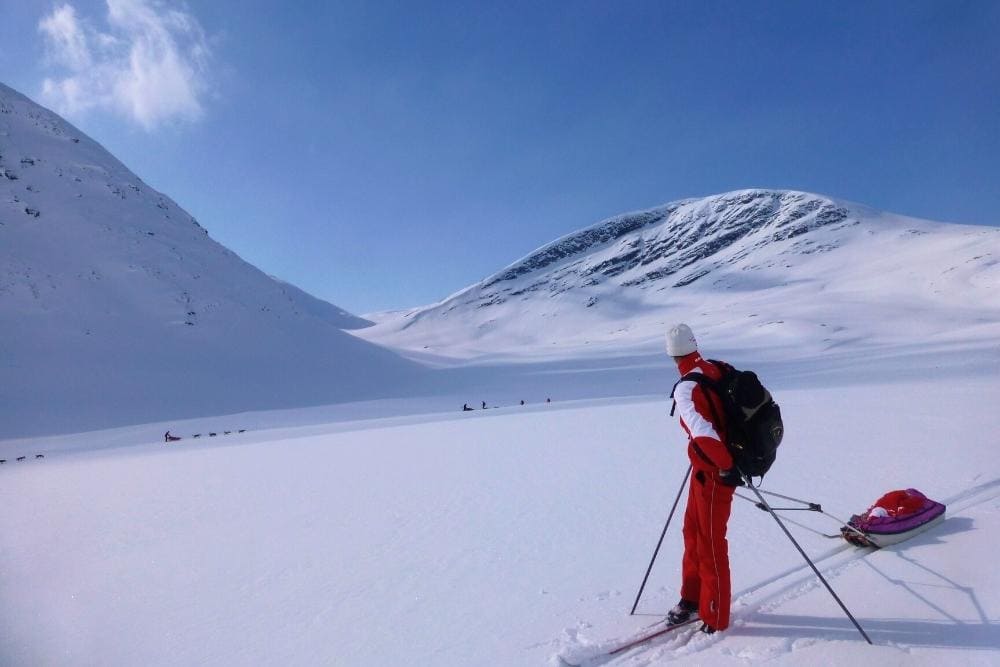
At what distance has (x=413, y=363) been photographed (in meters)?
56.9

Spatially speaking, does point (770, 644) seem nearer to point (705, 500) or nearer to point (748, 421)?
point (705, 500)

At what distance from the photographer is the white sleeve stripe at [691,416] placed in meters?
3.20

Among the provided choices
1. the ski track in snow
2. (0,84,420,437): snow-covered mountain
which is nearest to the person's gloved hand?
the ski track in snow

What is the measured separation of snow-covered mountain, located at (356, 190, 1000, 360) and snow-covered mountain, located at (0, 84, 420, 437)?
33142 millimetres

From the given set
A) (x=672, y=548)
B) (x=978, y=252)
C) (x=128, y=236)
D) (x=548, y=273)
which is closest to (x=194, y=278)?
(x=128, y=236)

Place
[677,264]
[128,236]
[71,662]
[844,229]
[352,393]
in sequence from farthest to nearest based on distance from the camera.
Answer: [677,264]
[844,229]
[128,236]
[352,393]
[71,662]

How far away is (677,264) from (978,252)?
77.8 metres

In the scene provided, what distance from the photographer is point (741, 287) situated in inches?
4193

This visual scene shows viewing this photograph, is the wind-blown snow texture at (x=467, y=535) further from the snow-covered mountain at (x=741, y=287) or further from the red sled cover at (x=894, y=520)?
the snow-covered mountain at (x=741, y=287)

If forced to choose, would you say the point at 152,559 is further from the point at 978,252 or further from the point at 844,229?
the point at 844,229

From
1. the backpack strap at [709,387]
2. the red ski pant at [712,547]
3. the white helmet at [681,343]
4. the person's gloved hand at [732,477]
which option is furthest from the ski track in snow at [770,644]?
the white helmet at [681,343]

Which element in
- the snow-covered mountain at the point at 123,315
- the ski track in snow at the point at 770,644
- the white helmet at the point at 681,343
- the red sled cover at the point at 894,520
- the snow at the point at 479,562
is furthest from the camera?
the snow-covered mountain at the point at 123,315

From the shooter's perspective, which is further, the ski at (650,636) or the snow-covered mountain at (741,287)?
the snow-covered mountain at (741,287)

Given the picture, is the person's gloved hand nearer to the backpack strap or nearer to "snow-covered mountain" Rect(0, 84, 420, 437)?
the backpack strap
